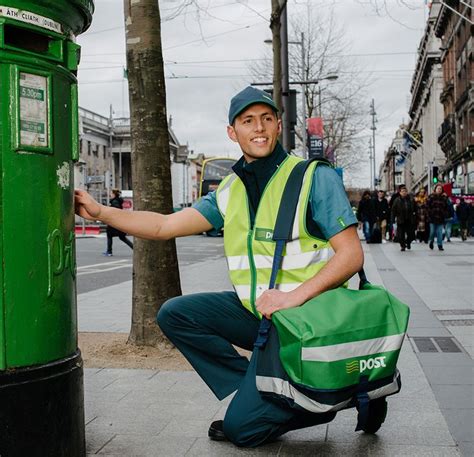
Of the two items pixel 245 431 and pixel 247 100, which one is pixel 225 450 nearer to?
pixel 245 431

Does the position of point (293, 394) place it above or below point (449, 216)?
below

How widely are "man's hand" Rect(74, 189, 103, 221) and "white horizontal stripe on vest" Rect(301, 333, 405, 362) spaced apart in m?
1.24

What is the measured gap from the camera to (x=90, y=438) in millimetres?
3957

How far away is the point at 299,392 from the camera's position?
3.29 metres

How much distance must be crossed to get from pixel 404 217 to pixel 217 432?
18291 mm

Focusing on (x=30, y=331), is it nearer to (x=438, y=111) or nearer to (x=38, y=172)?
(x=38, y=172)

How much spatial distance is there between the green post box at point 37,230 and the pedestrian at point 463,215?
2623cm

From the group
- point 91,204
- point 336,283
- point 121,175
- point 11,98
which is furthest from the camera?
point 121,175

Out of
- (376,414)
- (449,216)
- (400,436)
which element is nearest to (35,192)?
(376,414)

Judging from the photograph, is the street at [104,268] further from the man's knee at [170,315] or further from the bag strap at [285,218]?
the bag strap at [285,218]

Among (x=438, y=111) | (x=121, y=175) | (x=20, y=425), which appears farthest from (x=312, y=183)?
(x=121, y=175)

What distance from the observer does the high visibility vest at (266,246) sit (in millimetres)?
3602

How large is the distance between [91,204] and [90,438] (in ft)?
3.92

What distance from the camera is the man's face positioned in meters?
3.76
